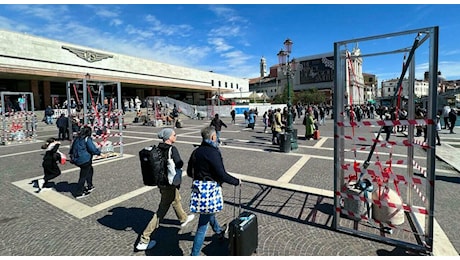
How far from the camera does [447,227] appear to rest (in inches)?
151

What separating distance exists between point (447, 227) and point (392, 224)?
0.83m

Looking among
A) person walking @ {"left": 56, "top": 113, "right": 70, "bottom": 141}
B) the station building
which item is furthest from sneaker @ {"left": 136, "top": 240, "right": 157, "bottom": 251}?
the station building

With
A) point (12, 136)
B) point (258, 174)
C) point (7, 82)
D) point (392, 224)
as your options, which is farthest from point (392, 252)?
point (7, 82)

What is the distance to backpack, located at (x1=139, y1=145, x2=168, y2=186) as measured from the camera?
316cm

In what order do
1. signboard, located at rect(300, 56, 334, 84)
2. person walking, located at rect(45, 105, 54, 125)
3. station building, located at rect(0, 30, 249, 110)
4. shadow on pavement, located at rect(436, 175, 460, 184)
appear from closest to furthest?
shadow on pavement, located at rect(436, 175, 460, 184) < person walking, located at rect(45, 105, 54, 125) < station building, located at rect(0, 30, 249, 110) < signboard, located at rect(300, 56, 334, 84)

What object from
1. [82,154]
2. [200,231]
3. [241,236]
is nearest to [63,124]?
[82,154]

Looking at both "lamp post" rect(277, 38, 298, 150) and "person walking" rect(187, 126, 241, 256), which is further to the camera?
"lamp post" rect(277, 38, 298, 150)

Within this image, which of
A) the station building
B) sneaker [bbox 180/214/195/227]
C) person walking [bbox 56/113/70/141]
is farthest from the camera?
the station building

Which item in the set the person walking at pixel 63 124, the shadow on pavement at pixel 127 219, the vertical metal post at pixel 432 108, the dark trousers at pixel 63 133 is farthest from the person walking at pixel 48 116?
the vertical metal post at pixel 432 108

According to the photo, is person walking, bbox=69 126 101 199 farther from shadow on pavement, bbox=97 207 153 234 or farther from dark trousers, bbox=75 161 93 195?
shadow on pavement, bbox=97 207 153 234

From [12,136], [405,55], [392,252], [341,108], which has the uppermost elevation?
[405,55]

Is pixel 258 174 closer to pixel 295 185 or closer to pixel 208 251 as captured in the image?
pixel 295 185

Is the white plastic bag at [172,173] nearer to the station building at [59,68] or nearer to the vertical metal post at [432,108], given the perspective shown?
the vertical metal post at [432,108]

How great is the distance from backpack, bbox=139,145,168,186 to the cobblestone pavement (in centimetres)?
101
